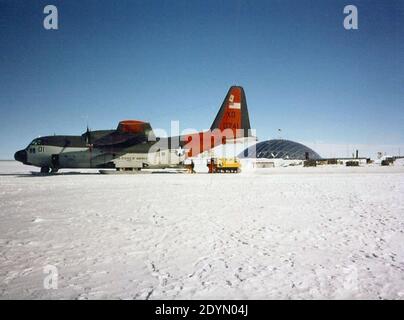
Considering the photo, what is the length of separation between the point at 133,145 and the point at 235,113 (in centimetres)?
1193

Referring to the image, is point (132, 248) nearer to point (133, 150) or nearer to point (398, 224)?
point (398, 224)

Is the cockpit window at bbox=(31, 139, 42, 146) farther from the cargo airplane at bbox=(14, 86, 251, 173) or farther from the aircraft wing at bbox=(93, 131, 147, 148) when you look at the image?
the aircraft wing at bbox=(93, 131, 147, 148)

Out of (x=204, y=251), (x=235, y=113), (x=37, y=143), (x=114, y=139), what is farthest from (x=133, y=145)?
(x=204, y=251)

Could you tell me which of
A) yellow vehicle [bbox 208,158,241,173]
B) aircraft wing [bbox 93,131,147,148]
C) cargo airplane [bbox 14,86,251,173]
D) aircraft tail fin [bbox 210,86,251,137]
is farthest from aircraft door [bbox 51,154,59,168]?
aircraft tail fin [bbox 210,86,251,137]

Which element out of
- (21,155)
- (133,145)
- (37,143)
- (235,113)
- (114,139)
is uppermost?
(235,113)

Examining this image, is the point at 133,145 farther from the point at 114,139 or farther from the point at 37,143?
the point at 37,143

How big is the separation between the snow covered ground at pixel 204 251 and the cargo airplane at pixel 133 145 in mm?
18324

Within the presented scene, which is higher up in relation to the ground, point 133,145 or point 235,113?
point 235,113

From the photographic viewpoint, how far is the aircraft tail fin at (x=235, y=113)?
29.5m

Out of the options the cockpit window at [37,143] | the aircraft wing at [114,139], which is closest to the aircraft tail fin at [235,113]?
the aircraft wing at [114,139]

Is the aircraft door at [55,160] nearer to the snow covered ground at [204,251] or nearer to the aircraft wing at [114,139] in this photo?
the aircraft wing at [114,139]

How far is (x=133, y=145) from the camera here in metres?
28.1

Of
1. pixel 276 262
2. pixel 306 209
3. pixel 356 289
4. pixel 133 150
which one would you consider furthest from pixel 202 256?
pixel 133 150

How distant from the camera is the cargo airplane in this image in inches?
1053
